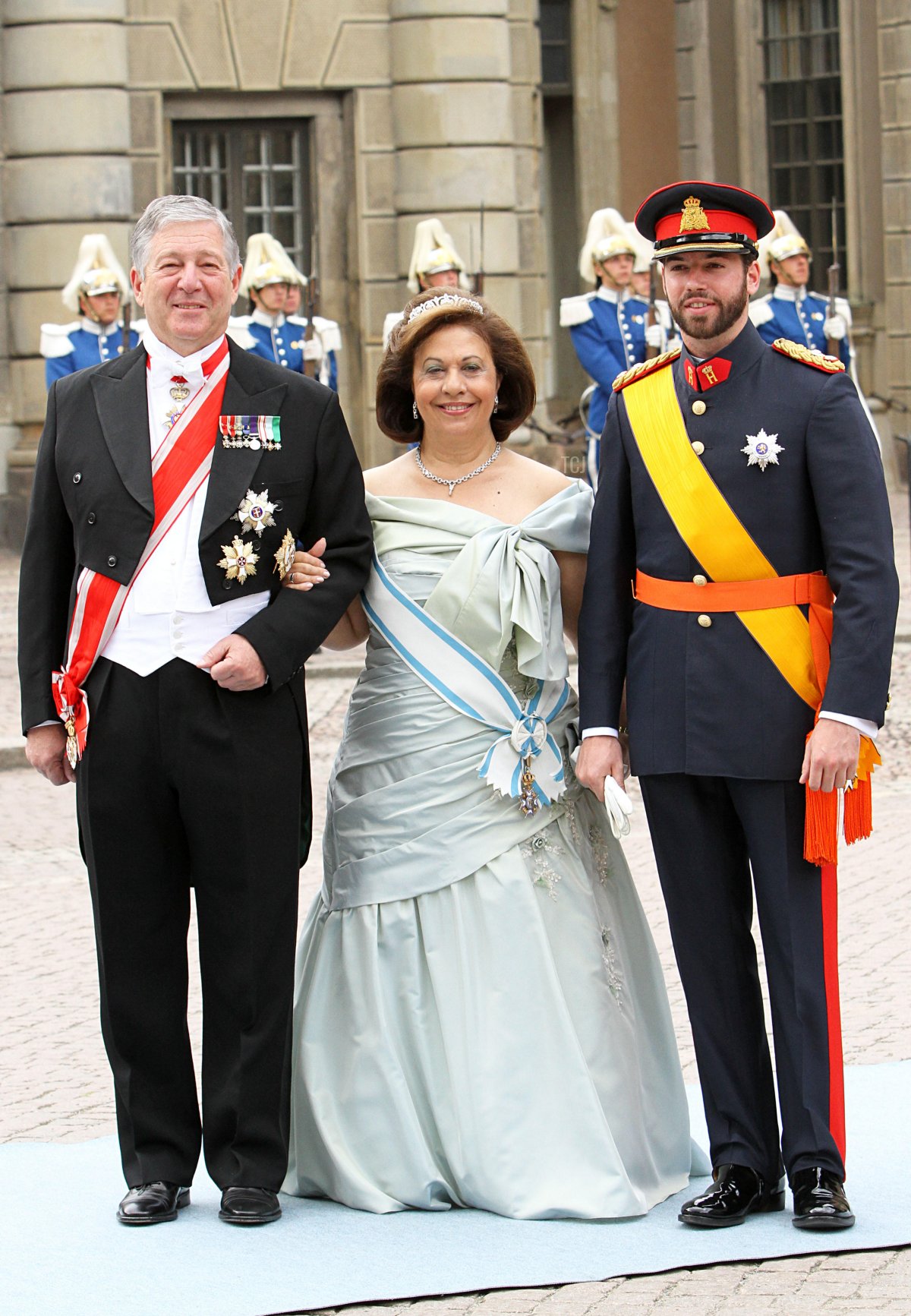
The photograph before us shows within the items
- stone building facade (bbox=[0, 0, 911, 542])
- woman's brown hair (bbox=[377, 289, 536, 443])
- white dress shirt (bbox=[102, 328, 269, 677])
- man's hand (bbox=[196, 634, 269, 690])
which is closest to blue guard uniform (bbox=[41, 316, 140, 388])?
stone building facade (bbox=[0, 0, 911, 542])

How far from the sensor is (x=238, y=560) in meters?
4.18

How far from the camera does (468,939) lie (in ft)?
14.3

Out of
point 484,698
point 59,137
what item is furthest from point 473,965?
point 59,137

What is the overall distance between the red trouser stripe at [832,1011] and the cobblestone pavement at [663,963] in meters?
0.24

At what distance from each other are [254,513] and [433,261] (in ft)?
34.4

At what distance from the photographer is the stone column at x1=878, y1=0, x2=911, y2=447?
71.3ft

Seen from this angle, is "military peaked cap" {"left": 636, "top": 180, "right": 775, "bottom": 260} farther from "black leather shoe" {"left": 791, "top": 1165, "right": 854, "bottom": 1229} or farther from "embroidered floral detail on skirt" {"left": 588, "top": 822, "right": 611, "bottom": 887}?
"black leather shoe" {"left": 791, "top": 1165, "right": 854, "bottom": 1229}

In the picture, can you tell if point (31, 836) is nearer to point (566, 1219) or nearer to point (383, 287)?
point (566, 1219)

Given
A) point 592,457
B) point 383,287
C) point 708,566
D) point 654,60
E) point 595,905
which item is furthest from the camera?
point 654,60

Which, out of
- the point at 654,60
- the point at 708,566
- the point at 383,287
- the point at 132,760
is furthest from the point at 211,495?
the point at 654,60

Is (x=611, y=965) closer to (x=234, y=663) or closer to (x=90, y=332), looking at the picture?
(x=234, y=663)

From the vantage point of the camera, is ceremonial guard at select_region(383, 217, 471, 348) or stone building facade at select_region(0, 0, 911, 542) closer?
ceremonial guard at select_region(383, 217, 471, 348)

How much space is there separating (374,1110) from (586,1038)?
16.1 inches

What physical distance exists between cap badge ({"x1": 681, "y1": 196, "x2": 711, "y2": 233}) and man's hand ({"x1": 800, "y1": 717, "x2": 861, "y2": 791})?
868 millimetres
